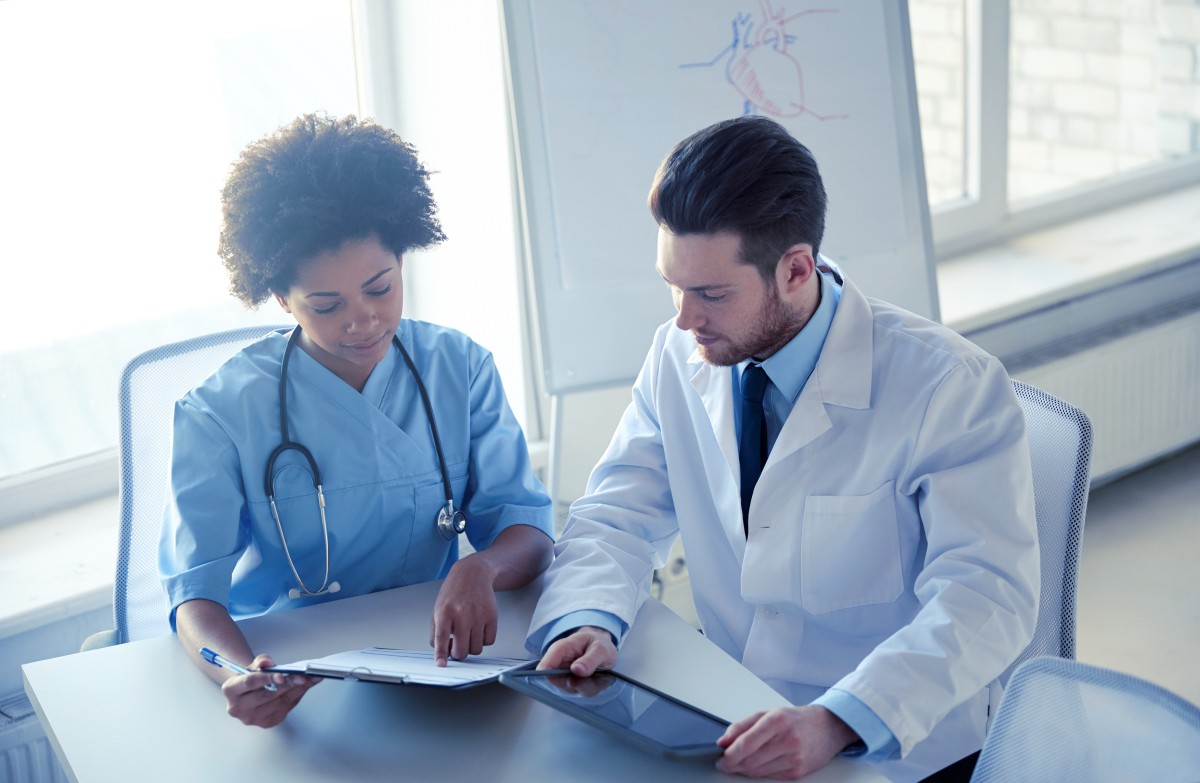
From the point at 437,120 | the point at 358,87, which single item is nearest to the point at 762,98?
the point at 437,120

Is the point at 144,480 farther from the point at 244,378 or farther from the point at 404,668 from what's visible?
the point at 404,668

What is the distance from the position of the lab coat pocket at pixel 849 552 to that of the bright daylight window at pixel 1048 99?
6.58ft

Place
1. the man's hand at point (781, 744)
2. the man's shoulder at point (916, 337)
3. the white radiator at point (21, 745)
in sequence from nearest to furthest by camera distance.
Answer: the man's hand at point (781, 744)
the man's shoulder at point (916, 337)
the white radiator at point (21, 745)

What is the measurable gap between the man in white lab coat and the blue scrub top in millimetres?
171

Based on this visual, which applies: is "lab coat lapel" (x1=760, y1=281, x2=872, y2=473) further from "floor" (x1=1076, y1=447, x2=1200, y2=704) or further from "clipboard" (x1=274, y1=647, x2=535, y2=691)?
"floor" (x1=1076, y1=447, x2=1200, y2=704)

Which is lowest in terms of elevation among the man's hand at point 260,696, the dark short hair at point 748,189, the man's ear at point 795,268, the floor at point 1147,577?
the floor at point 1147,577

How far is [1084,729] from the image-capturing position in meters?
1.00

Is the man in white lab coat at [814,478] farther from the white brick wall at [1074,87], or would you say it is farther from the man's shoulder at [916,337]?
the white brick wall at [1074,87]

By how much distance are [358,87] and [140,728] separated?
1529mm

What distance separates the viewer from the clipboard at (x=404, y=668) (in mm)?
1134

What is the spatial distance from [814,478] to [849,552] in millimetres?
93

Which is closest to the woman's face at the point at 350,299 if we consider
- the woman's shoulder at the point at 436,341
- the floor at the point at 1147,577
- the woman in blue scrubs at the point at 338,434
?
the woman in blue scrubs at the point at 338,434

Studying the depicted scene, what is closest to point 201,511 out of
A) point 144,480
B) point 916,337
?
point 144,480

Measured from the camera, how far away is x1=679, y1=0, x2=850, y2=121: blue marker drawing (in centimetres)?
210
